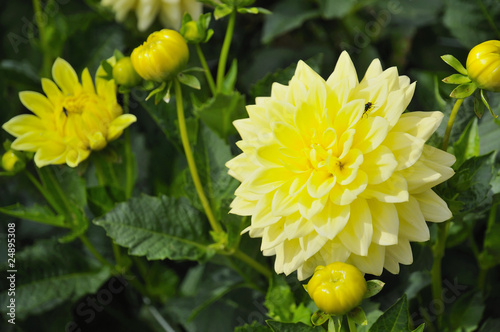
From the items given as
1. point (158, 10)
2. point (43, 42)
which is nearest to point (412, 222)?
point (158, 10)

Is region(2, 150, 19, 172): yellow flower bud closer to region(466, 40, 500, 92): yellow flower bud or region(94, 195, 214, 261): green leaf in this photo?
region(94, 195, 214, 261): green leaf

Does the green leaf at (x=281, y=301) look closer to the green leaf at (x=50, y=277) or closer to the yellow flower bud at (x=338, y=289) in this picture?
the yellow flower bud at (x=338, y=289)

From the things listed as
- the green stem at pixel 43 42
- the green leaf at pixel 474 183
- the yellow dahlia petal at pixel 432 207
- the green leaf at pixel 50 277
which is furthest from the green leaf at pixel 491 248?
the green stem at pixel 43 42

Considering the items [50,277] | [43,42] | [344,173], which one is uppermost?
[344,173]

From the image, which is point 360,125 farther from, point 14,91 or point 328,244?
point 14,91

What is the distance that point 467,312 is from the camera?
0.79 m

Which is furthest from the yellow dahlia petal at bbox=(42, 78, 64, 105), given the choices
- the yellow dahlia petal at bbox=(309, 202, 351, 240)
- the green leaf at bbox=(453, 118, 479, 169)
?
the green leaf at bbox=(453, 118, 479, 169)

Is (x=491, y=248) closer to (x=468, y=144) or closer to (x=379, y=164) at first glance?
(x=468, y=144)

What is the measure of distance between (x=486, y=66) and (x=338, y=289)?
0.26m

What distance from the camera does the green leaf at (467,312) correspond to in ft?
2.54

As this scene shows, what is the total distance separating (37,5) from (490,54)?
0.88 m

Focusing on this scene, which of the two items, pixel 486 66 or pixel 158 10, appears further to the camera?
pixel 158 10

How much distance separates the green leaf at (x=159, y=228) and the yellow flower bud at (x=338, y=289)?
0.87ft

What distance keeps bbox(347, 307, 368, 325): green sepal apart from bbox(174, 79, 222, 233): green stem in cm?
26
